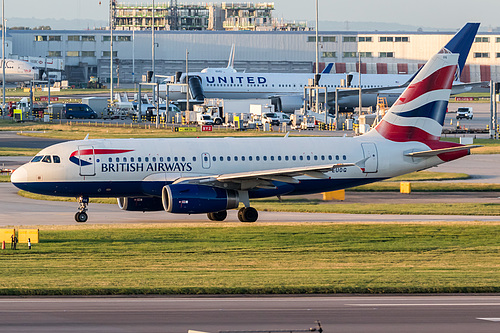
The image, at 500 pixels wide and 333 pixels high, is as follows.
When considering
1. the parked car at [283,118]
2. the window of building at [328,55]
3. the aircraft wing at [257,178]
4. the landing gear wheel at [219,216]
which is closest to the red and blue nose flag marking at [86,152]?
the aircraft wing at [257,178]

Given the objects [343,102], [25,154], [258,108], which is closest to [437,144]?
[25,154]

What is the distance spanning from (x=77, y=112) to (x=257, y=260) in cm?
9642

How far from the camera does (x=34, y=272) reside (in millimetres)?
26391

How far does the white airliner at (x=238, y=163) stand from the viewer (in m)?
38.0

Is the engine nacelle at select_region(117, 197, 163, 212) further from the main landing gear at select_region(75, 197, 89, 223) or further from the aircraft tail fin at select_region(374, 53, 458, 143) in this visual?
the aircraft tail fin at select_region(374, 53, 458, 143)

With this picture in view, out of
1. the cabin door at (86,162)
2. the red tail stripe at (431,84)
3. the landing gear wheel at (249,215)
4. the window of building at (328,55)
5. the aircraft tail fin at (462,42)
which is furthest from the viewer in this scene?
the window of building at (328,55)

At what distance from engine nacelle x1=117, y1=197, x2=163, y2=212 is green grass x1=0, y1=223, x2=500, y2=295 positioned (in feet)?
10.5

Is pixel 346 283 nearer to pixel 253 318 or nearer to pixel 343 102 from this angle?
pixel 253 318

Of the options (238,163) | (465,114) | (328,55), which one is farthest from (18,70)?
(238,163)

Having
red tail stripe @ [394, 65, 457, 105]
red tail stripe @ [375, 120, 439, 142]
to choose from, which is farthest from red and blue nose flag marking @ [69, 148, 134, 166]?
red tail stripe @ [394, 65, 457, 105]

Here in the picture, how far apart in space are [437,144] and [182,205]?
13.9 metres

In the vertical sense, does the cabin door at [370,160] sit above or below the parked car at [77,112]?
below

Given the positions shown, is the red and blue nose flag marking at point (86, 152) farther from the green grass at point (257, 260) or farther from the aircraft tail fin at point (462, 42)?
the aircraft tail fin at point (462, 42)

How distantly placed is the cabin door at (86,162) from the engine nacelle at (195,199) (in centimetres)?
361
